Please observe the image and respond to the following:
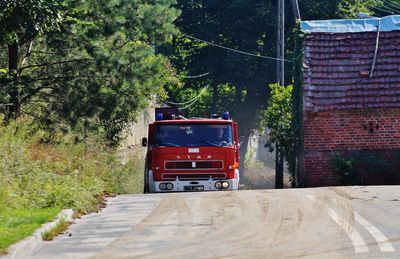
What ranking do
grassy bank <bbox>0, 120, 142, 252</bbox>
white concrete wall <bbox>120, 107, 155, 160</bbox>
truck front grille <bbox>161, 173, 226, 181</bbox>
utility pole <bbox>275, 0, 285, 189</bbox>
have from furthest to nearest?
white concrete wall <bbox>120, 107, 155, 160</bbox> → utility pole <bbox>275, 0, 285, 189</bbox> → truck front grille <bbox>161, 173, 226, 181</bbox> → grassy bank <bbox>0, 120, 142, 252</bbox>

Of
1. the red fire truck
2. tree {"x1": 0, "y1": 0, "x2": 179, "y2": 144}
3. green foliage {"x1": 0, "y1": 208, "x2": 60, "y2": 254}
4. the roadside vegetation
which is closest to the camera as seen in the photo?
green foliage {"x1": 0, "y1": 208, "x2": 60, "y2": 254}

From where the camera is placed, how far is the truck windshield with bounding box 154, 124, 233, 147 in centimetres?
2319

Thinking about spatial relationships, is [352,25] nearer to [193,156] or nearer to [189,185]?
[193,156]

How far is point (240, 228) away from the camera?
13805mm

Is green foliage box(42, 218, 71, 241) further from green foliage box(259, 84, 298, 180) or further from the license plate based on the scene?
green foliage box(259, 84, 298, 180)

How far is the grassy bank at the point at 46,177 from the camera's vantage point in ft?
48.9

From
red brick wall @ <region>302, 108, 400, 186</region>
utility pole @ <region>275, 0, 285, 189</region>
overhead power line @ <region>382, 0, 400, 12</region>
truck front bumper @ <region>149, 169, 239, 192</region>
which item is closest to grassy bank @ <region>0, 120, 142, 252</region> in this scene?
truck front bumper @ <region>149, 169, 239, 192</region>

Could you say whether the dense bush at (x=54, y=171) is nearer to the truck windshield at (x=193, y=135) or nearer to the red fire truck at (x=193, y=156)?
the red fire truck at (x=193, y=156)

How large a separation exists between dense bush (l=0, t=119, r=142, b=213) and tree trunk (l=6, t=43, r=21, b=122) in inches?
20.6

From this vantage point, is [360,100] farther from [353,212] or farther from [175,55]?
[175,55]

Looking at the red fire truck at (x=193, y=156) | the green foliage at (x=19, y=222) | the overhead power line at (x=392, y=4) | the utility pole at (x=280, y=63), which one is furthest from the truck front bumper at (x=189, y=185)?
the overhead power line at (x=392, y=4)

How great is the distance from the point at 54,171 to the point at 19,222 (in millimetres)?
7194

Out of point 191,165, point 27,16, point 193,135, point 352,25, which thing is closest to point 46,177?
point 27,16

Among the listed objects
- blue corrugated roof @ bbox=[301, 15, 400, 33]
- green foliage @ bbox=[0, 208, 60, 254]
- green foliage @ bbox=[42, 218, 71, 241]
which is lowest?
green foliage @ bbox=[42, 218, 71, 241]
